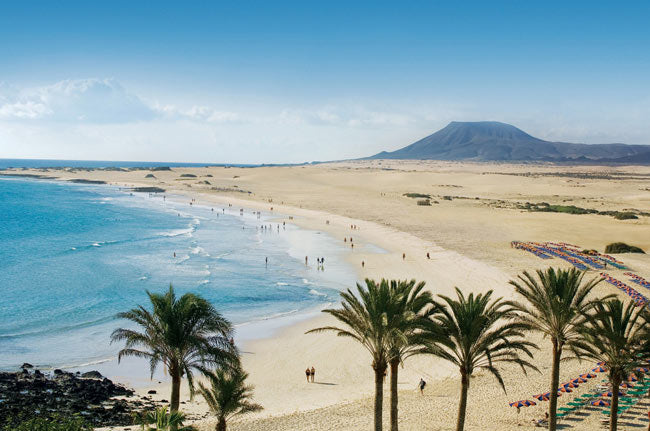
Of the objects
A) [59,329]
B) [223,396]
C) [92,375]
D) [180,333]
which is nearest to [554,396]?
[223,396]

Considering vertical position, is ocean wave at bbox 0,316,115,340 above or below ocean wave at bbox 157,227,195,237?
below

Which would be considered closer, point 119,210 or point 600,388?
point 600,388

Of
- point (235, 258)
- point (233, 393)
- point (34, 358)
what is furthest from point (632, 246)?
point (34, 358)

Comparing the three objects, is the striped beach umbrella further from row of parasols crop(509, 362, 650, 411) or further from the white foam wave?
the white foam wave

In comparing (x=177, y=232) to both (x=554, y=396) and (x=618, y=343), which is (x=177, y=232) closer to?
(x=554, y=396)

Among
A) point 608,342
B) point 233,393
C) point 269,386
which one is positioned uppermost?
point 608,342

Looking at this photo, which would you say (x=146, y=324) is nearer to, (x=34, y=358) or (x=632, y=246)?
(x=34, y=358)

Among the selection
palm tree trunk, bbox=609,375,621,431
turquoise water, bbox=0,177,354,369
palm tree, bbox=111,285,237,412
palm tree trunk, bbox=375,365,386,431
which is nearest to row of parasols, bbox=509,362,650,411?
palm tree trunk, bbox=609,375,621,431
